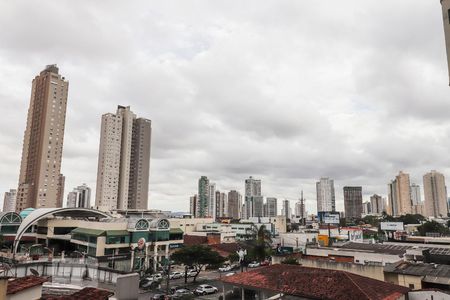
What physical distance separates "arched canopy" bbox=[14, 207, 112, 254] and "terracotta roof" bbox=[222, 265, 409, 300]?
53852 mm

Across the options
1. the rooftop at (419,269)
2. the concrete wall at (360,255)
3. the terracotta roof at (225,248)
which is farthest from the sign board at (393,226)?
the rooftop at (419,269)

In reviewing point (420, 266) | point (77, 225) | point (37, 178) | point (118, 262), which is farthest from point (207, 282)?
point (37, 178)

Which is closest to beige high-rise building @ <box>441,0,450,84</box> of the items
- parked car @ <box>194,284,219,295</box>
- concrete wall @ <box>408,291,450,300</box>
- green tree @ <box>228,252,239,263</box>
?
concrete wall @ <box>408,291,450,300</box>

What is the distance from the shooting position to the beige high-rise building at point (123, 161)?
443ft

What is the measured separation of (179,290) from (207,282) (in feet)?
32.0

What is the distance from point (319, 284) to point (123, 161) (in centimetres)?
12379

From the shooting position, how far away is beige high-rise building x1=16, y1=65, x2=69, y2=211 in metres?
114

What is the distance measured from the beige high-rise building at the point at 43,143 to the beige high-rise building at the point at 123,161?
18.5 m

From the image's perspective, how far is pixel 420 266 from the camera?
133ft

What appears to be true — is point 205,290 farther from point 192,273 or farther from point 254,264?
point 254,264

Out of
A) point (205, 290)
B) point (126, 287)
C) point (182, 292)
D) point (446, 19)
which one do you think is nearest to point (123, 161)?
point (182, 292)

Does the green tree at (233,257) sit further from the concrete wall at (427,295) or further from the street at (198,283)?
the concrete wall at (427,295)

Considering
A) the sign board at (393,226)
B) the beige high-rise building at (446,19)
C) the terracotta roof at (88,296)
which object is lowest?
the sign board at (393,226)

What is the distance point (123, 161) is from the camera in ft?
462
